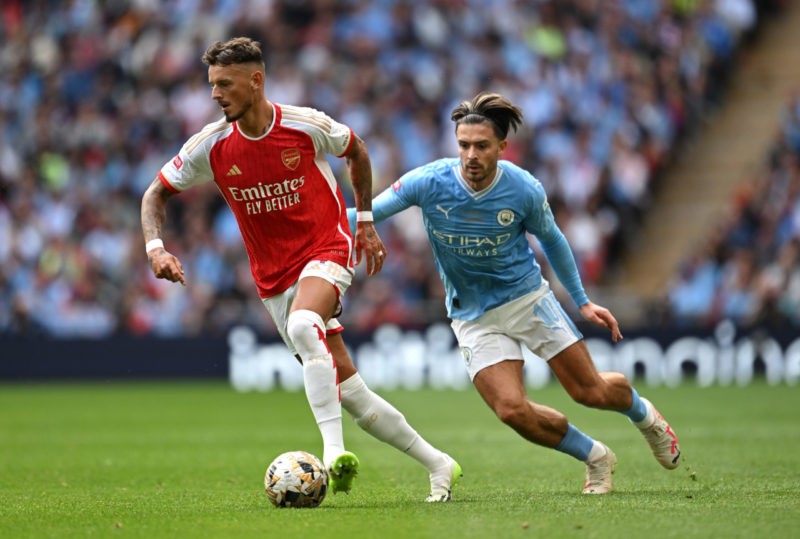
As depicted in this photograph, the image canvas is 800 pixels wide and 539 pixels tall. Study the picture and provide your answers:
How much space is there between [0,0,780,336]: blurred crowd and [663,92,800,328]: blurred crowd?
4cm

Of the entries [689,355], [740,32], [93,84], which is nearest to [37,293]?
[93,84]

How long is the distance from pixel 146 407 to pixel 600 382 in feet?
35.2

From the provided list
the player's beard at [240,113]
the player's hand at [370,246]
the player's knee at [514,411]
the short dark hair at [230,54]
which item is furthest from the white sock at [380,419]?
the short dark hair at [230,54]

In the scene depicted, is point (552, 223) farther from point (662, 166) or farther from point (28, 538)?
point (662, 166)

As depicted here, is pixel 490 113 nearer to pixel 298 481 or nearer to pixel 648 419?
pixel 648 419

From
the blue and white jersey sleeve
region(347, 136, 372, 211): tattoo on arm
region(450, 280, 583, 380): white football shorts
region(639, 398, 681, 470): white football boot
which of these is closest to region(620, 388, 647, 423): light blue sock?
region(639, 398, 681, 470): white football boot

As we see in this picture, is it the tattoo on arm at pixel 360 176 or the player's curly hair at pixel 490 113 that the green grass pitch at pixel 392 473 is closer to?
the tattoo on arm at pixel 360 176

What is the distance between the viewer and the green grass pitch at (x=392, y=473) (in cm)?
715

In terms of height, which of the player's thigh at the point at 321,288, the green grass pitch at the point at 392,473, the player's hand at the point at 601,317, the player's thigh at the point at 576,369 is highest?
the player's thigh at the point at 321,288

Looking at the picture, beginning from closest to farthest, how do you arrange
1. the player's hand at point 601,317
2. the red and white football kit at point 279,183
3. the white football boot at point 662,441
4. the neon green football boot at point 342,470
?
the neon green football boot at point 342,470 → the red and white football kit at point 279,183 → the player's hand at point 601,317 → the white football boot at point 662,441

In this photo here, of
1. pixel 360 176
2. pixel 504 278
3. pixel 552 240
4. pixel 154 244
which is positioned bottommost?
pixel 504 278

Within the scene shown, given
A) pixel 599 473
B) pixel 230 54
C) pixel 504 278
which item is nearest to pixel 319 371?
pixel 504 278

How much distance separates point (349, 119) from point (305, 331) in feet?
52.7

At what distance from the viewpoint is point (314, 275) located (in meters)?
8.23
